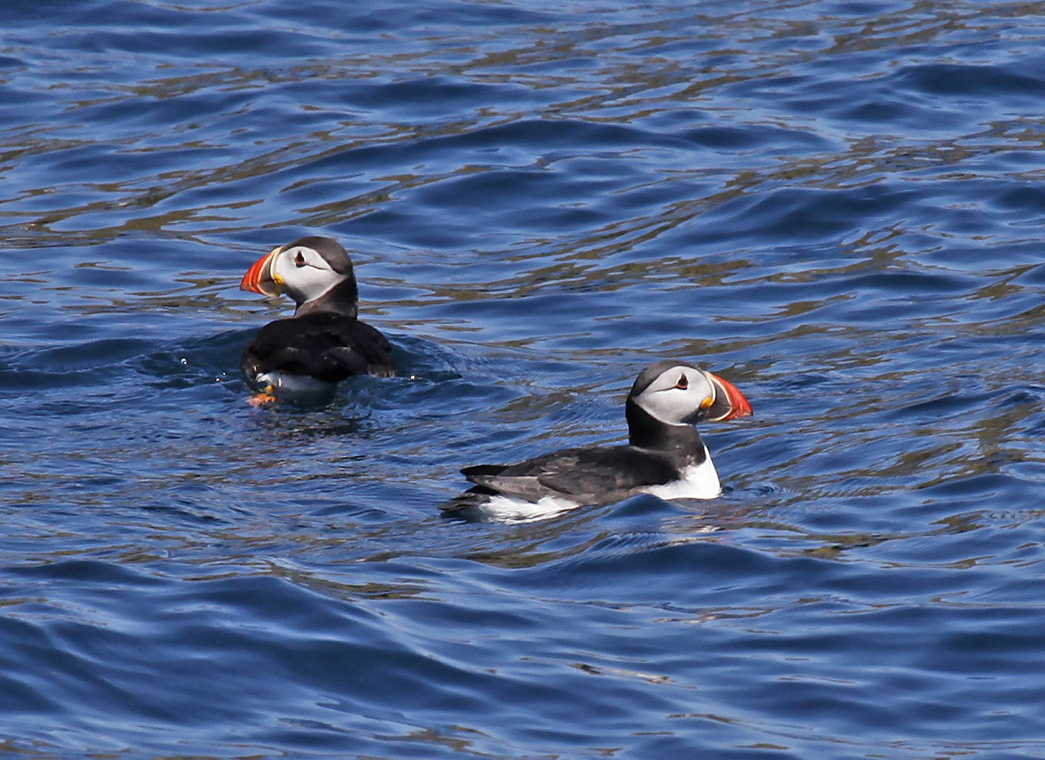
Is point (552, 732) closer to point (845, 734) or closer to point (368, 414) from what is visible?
point (845, 734)

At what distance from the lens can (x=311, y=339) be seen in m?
9.41

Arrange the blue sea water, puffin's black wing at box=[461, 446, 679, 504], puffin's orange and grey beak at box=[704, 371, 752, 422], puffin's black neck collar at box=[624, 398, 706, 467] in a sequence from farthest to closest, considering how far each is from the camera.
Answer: puffin's orange and grey beak at box=[704, 371, 752, 422] < puffin's black neck collar at box=[624, 398, 706, 467] < puffin's black wing at box=[461, 446, 679, 504] < the blue sea water

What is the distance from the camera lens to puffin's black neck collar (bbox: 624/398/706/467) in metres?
7.85

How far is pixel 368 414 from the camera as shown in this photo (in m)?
9.26

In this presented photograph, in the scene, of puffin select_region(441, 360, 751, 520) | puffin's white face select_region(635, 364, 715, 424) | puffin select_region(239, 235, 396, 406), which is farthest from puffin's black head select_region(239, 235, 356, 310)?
puffin's white face select_region(635, 364, 715, 424)

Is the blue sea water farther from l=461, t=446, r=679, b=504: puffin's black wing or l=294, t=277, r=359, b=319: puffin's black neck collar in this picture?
l=294, t=277, r=359, b=319: puffin's black neck collar

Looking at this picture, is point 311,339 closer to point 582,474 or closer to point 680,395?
point 680,395

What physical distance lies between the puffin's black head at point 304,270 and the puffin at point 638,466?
2544 millimetres

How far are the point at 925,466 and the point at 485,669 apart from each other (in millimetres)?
2947

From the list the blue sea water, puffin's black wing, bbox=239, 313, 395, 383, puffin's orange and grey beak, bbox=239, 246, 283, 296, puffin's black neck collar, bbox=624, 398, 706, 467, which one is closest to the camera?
the blue sea water

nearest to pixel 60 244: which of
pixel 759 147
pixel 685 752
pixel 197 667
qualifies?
pixel 759 147

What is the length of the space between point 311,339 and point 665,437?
223cm

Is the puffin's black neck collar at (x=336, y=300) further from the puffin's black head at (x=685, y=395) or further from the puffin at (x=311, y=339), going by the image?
the puffin's black head at (x=685, y=395)

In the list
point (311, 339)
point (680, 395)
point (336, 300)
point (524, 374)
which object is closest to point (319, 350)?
point (311, 339)
